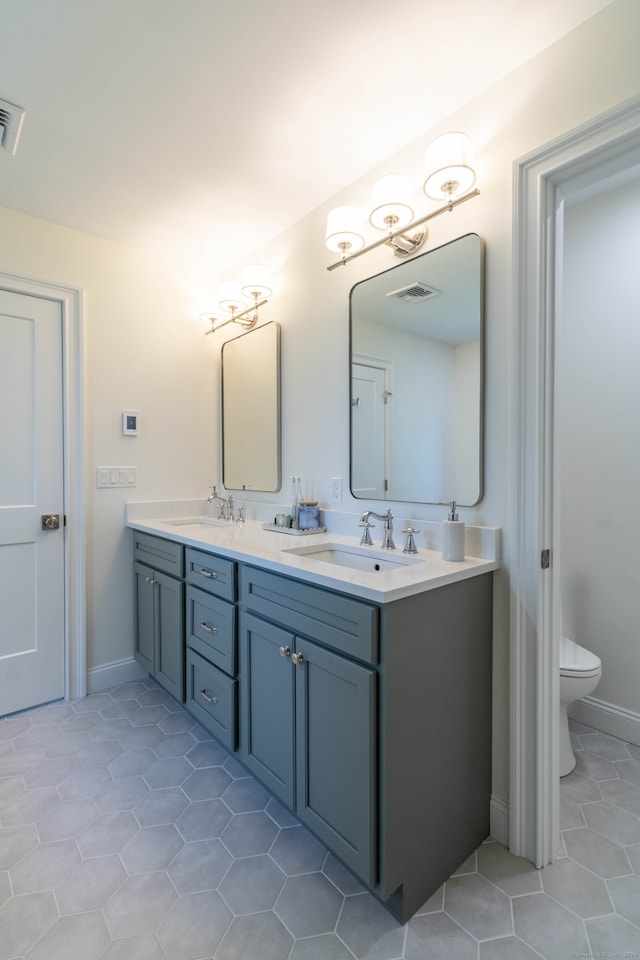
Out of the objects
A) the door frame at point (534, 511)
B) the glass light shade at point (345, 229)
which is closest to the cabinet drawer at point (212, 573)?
the door frame at point (534, 511)

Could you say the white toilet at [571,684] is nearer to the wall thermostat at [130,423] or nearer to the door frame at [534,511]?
the door frame at [534,511]

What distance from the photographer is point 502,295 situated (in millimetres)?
1499

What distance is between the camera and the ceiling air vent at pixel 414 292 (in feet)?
5.71

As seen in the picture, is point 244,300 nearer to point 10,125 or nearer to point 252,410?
point 252,410

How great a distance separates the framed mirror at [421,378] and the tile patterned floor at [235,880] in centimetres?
115

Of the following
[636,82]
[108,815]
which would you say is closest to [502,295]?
[636,82]

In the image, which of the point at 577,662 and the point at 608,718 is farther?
the point at 608,718

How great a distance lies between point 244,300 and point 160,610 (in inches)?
69.8

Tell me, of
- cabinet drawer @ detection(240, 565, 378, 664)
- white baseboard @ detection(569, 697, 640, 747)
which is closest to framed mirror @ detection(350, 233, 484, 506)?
cabinet drawer @ detection(240, 565, 378, 664)

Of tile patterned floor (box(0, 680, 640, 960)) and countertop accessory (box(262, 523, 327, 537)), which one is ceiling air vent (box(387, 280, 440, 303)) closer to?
countertop accessory (box(262, 523, 327, 537))

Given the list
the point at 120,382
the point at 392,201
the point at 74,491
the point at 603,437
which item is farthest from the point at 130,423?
the point at 603,437

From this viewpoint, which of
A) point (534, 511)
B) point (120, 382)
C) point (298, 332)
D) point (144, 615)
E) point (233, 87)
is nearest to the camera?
point (534, 511)

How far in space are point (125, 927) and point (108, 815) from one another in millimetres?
466

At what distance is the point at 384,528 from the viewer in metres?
1.84
